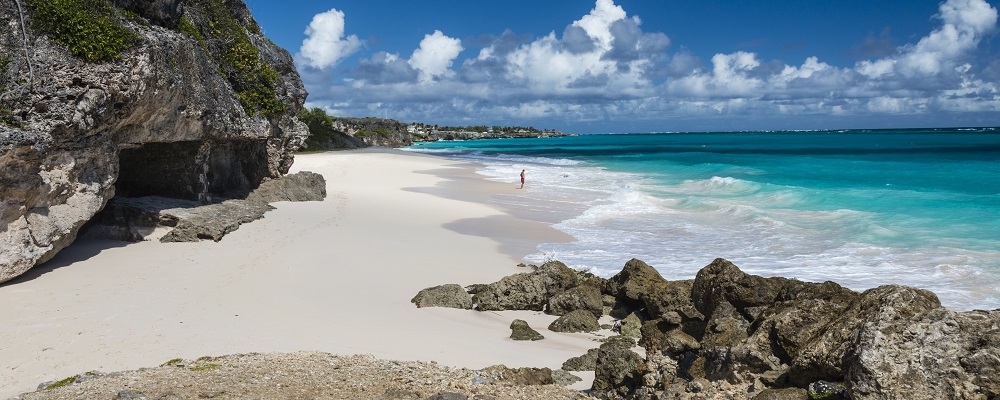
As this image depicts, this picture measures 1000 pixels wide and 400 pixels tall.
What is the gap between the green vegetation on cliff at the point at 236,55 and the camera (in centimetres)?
1634

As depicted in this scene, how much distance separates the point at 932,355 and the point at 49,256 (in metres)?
10.6

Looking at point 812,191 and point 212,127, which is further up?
point 212,127

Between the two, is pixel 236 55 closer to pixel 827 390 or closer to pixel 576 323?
pixel 576 323

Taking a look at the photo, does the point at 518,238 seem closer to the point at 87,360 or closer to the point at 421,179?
the point at 87,360

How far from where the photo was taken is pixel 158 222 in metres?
12.4

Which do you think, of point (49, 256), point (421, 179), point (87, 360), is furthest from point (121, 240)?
point (421, 179)

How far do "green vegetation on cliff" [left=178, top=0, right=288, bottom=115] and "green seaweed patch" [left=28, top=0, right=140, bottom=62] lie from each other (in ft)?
17.8

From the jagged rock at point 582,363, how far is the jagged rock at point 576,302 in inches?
85.6

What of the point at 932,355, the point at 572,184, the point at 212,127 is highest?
the point at 212,127

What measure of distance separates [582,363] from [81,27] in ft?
29.0

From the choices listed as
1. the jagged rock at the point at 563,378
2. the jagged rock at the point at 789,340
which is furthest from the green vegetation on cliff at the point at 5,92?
the jagged rock at the point at 789,340

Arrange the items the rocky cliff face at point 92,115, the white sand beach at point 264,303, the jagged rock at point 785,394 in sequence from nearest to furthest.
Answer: the jagged rock at point 785,394
the white sand beach at point 264,303
the rocky cliff face at point 92,115

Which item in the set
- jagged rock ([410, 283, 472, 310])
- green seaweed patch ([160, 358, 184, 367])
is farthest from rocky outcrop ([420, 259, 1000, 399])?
green seaweed patch ([160, 358, 184, 367])

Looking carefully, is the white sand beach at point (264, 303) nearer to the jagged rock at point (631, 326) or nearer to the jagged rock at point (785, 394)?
the jagged rock at point (631, 326)
